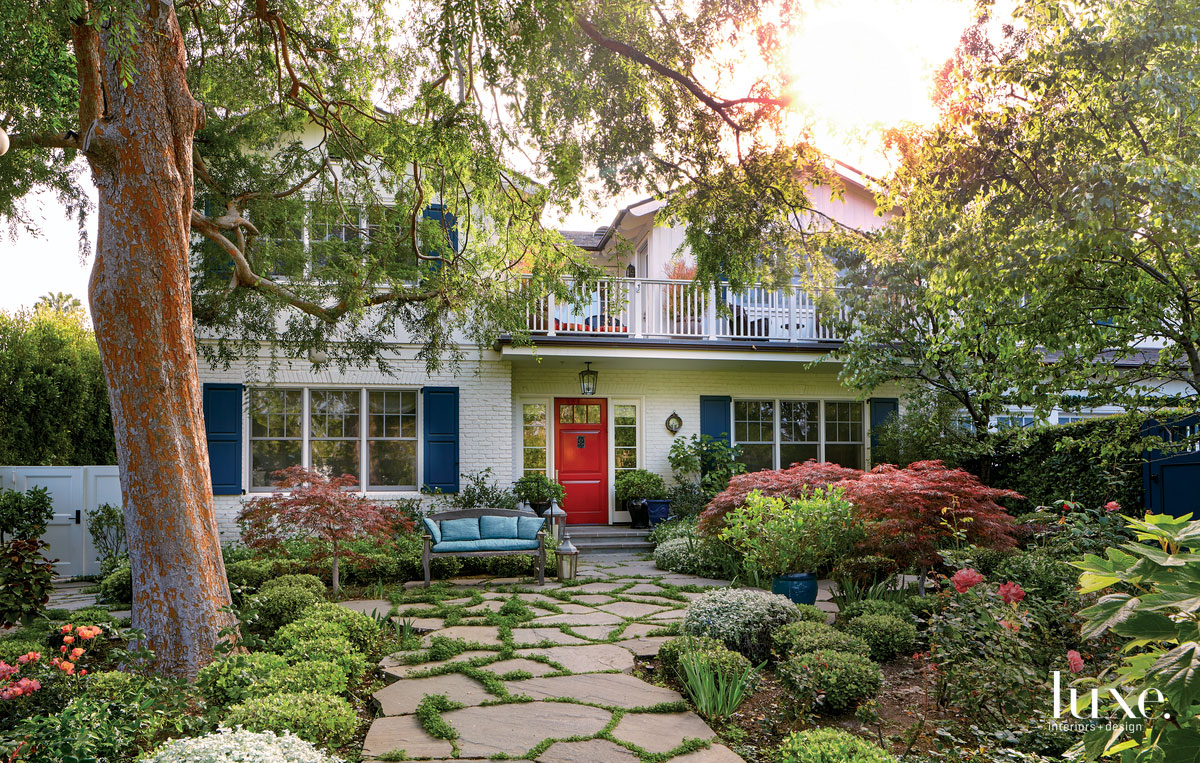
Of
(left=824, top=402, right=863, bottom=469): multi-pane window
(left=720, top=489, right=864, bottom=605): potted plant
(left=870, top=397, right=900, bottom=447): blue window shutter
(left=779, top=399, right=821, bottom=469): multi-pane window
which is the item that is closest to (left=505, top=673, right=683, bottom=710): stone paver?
(left=720, top=489, right=864, bottom=605): potted plant

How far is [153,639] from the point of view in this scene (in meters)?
4.39

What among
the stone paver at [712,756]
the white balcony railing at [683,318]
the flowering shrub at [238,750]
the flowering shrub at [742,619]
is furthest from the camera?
the white balcony railing at [683,318]

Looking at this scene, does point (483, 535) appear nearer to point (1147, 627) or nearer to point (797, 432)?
point (797, 432)

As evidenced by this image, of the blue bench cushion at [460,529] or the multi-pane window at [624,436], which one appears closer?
the blue bench cushion at [460,529]

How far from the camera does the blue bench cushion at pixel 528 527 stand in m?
9.23

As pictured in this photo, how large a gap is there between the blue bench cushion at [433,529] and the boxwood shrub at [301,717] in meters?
5.07

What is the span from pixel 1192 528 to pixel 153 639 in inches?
197

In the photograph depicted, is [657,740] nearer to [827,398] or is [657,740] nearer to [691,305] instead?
[691,305]

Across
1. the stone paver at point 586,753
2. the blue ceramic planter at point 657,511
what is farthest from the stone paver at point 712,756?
the blue ceramic planter at point 657,511

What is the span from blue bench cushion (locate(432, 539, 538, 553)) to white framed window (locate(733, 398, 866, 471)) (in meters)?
5.22

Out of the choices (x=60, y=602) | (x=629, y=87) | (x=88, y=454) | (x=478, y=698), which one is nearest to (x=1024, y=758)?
(x=478, y=698)

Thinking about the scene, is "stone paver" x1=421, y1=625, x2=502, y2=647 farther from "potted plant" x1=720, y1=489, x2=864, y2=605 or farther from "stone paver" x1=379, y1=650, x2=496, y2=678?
"potted plant" x1=720, y1=489, x2=864, y2=605

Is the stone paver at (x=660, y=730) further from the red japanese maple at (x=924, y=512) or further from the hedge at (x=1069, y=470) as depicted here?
the hedge at (x=1069, y=470)

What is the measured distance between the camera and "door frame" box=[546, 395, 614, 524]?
12367 mm
